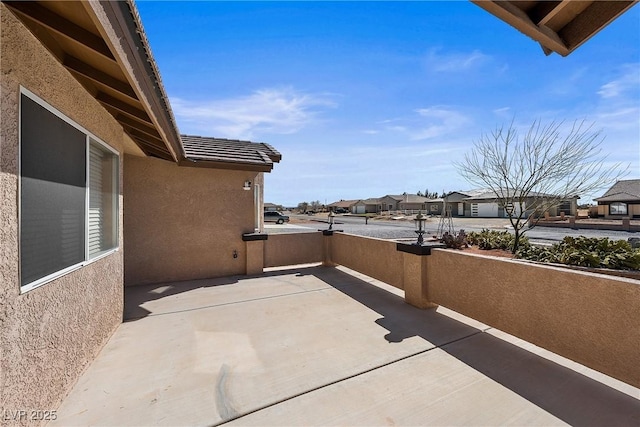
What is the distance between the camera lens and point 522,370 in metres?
3.28

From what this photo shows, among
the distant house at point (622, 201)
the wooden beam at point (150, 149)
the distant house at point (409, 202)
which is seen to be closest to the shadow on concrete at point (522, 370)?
the wooden beam at point (150, 149)

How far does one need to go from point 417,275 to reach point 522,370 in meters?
2.23

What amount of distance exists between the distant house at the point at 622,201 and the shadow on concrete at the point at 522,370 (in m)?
35.4

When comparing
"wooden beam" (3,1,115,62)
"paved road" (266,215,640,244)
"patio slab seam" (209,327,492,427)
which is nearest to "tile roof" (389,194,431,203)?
"paved road" (266,215,640,244)

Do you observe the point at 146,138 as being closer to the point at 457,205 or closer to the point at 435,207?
the point at 457,205

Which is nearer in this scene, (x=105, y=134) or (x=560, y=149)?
(x=105, y=134)

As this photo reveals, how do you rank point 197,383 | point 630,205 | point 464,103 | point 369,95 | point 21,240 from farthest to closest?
point 630,205 < point 464,103 < point 369,95 < point 197,383 < point 21,240

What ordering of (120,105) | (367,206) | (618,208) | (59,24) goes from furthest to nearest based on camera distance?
(367,206), (618,208), (120,105), (59,24)

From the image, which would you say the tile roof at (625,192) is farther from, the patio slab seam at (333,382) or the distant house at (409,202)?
the patio slab seam at (333,382)

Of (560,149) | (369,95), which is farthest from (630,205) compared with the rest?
(369,95)

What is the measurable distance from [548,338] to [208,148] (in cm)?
810

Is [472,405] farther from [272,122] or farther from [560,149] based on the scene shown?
[272,122]

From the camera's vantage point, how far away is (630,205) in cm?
2770

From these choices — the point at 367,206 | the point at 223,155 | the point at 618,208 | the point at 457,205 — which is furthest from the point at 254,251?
the point at 367,206
